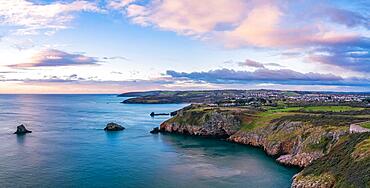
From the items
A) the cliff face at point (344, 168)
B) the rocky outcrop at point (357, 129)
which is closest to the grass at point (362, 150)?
the cliff face at point (344, 168)

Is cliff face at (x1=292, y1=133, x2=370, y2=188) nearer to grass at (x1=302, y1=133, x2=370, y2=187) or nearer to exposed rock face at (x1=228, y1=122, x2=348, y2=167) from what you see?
grass at (x1=302, y1=133, x2=370, y2=187)

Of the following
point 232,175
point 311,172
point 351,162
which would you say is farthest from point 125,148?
point 351,162

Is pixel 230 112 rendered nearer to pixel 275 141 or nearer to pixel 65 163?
pixel 275 141

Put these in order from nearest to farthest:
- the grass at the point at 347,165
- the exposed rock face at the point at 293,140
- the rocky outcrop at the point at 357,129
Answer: the grass at the point at 347,165 → the rocky outcrop at the point at 357,129 → the exposed rock face at the point at 293,140

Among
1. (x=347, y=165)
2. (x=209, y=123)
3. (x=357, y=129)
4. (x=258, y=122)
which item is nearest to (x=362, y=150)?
(x=347, y=165)

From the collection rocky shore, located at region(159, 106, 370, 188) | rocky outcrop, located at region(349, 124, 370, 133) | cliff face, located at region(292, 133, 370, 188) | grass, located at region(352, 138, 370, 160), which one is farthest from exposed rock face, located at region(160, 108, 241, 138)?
grass, located at region(352, 138, 370, 160)

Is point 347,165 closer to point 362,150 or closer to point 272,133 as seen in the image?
point 362,150

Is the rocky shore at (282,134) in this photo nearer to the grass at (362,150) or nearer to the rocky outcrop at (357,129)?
the rocky outcrop at (357,129)
